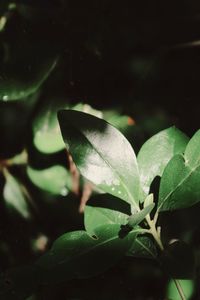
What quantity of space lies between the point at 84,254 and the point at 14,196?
0.66 m

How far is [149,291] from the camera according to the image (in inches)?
40.5

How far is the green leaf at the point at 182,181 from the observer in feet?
2.29

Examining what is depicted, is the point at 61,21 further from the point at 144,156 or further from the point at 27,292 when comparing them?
the point at 27,292

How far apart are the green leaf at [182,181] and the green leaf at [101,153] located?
0.17 feet

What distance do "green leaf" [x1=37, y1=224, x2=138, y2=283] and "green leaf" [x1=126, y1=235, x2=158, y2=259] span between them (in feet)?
0.11

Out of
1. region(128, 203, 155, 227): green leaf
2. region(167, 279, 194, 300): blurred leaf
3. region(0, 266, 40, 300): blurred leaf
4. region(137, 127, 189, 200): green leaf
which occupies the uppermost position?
region(128, 203, 155, 227): green leaf

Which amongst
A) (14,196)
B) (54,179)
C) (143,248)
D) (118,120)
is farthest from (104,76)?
(143,248)

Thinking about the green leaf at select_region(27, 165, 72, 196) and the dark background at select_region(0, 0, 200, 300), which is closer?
the dark background at select_region(0, 0, 200, 300)

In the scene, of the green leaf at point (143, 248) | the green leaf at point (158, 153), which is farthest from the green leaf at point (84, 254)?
the green leaf at point (158, 153)

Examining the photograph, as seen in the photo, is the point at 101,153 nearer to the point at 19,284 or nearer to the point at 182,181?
the point at 182,181

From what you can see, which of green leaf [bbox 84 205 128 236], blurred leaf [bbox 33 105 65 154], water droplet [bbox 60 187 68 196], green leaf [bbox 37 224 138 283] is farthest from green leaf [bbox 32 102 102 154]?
green leaf [bbox 37 224 138 283]

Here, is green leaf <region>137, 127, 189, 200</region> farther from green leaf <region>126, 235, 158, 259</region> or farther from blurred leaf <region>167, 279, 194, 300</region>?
blurred leaf <region>167, 279, 194, 300</region>

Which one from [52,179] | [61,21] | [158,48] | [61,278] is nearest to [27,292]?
[61,278]

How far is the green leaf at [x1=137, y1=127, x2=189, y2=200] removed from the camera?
2.61 feet
